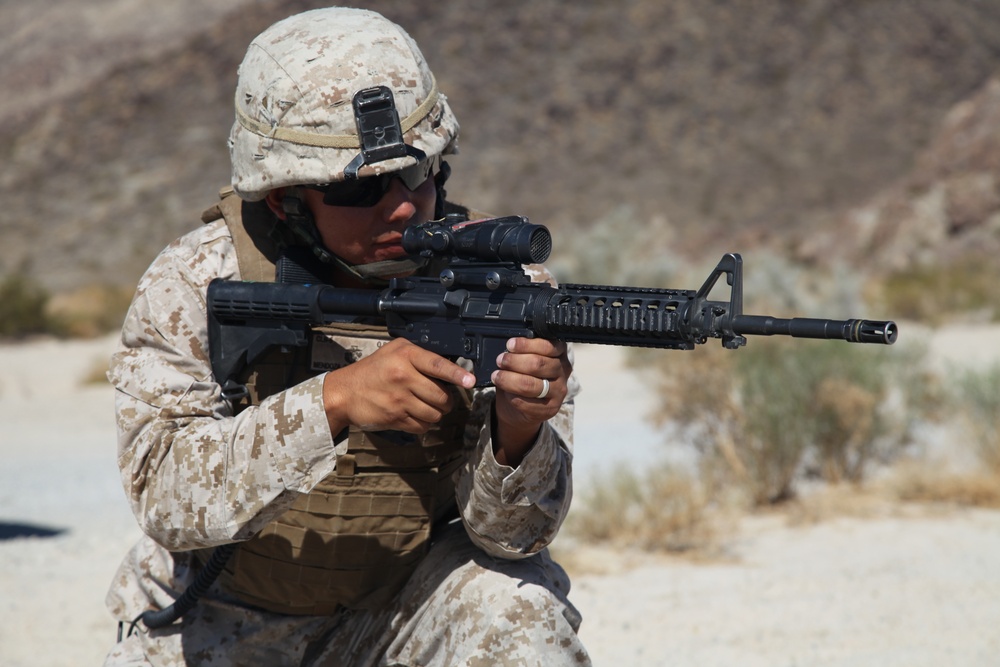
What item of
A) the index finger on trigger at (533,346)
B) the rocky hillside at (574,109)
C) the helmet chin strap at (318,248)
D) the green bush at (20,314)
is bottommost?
the index finger on trigger at (533,346)

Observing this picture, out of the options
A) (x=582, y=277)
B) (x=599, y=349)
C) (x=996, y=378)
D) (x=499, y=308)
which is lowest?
(x=499, y=308)

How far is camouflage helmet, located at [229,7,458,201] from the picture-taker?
2525 millimetres

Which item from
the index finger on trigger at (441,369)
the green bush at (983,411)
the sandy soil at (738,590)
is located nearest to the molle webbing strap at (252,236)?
the index finger on trigger at (441,369)

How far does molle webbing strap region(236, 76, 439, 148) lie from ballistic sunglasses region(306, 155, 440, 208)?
9 centimetres

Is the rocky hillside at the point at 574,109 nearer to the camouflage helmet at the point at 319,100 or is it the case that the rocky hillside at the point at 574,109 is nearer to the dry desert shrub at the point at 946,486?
the dry desert shrub at the point at 946,486

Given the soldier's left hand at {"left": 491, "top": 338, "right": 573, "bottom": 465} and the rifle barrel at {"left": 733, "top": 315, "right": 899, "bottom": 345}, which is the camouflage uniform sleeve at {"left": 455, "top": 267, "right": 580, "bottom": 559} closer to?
the soldier's left hand at {"left": 491, "top": 338, "right": 573, "bottom": 465}

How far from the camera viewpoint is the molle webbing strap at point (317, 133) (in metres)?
2.52

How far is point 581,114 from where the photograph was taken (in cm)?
3084

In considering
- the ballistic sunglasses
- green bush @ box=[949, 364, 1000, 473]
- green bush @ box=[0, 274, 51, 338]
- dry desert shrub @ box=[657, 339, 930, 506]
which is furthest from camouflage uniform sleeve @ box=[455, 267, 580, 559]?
green bush @ box=[0, 274, 51, 338]

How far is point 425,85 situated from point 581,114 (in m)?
28.8

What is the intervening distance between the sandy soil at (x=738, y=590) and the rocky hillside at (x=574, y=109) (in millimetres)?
20535

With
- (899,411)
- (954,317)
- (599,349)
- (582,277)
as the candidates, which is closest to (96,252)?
(582,277)

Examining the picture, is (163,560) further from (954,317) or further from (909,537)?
(954,317)

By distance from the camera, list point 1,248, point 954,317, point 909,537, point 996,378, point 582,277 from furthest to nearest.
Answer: point 1,248
point 582,277
point 954,317
point 996,378
point 909,537
